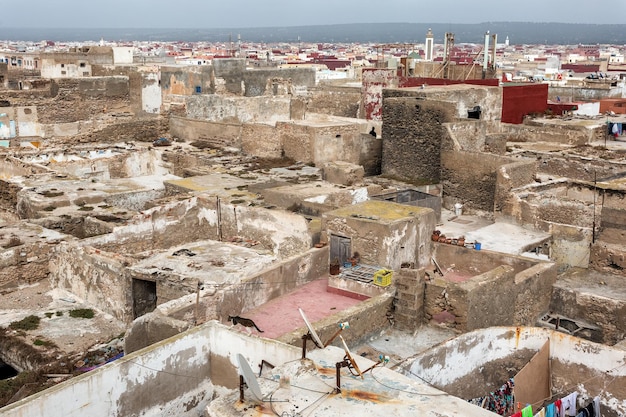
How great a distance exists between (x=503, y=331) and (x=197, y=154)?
577 inches

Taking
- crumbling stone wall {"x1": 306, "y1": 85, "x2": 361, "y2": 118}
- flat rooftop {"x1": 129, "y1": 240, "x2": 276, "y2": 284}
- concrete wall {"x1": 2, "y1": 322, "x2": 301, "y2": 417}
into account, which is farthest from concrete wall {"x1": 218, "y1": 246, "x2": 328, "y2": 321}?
crumbling stone wall {"x1": 306, "y1": 85, "x2": 361, "y2": 118}

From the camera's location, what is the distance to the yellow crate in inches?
440

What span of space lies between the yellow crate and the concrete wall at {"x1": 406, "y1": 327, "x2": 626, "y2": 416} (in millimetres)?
2556

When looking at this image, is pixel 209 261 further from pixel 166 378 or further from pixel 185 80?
pixel 185 80

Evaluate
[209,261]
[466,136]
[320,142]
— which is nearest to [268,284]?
[209,261]

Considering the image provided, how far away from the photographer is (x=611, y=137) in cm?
2552

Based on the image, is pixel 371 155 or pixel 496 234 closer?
pixel 496 234

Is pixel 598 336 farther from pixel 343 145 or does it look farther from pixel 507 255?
pixel 343 145

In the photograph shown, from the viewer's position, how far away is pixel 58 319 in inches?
471

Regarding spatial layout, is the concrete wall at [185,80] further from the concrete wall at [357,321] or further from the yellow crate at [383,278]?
the concrete wall at [357,321]

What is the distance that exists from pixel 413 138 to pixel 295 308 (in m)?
10.8

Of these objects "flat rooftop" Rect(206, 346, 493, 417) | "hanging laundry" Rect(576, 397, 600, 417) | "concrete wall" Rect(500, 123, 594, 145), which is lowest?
"hanging laundry" Rect(576, 397, 600, 417)

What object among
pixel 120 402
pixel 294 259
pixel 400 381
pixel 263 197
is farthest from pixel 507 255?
pixel 120 402

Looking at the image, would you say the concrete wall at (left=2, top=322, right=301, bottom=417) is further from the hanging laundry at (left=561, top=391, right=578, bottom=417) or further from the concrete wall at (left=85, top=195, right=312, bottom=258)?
the concrete wall at (left=85, top=195, right=312, bottom=258)
